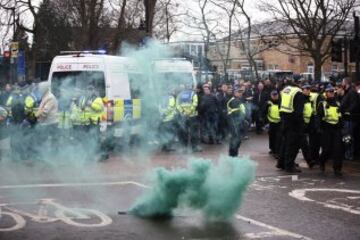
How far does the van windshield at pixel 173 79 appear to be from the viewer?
544 inches

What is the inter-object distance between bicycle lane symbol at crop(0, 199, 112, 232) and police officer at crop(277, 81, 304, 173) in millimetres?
5102

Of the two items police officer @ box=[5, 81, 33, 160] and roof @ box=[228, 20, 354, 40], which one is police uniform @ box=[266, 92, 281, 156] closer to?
police officer @ box=[5, 81, 33, 160]

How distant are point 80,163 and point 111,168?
24.4 inches

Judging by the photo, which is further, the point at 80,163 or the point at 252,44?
the point at 252,44

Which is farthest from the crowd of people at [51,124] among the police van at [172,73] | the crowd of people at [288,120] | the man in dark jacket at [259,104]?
the man in dark jacket at [259,104]

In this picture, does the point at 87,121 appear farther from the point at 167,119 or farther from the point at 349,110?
the point at 349,110

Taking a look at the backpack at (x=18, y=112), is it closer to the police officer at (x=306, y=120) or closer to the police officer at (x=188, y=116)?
the police officer at (x=188, y=116)

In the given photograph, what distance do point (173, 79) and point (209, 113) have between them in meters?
1.82

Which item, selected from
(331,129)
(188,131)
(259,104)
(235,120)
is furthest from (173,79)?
(259,104)

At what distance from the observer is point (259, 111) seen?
63.9ft

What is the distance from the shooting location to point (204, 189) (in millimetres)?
7555

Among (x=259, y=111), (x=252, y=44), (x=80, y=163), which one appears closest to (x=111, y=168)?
(x=80, y=163)

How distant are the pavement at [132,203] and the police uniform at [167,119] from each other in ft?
3.32

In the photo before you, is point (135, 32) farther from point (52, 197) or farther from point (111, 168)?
point (52, 197)
